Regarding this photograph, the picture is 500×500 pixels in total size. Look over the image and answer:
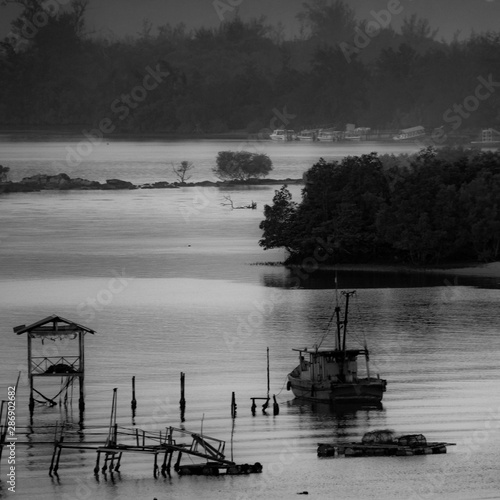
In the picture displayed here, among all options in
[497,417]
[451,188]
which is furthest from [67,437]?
[451,188]

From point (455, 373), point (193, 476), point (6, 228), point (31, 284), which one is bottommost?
point (193, 476)

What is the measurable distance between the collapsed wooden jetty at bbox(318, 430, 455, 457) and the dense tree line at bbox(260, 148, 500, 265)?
4568 cm

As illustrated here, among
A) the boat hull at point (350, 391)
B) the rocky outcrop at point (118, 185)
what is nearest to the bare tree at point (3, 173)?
the rocky outcrop at point (118, 185)

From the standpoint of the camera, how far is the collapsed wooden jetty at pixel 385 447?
4562cm

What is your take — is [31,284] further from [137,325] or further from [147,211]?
[147,211]

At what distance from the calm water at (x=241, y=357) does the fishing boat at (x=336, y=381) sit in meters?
0.58

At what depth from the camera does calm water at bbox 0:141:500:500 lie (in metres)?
43.4

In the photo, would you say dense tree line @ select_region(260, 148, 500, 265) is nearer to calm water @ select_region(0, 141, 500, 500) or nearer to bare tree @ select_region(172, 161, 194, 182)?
calm water @ select_region(0, 141, 500, 500)

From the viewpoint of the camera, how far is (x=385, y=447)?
4581 centimetres

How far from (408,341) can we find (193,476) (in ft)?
85.2

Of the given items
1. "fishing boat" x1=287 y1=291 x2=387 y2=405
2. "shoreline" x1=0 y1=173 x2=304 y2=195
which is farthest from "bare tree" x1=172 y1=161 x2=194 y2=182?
"fishing boat" x1=287 y1=291 x2=387 y2=405

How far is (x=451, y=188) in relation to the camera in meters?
93.7

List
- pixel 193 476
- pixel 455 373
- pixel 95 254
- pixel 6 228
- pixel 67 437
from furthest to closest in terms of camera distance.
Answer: pixel 6 228 → pixel 95 254 → pixel 455 373 → pixel 67 437 → pixel 193 476

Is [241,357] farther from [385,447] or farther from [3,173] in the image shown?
[3,173]
